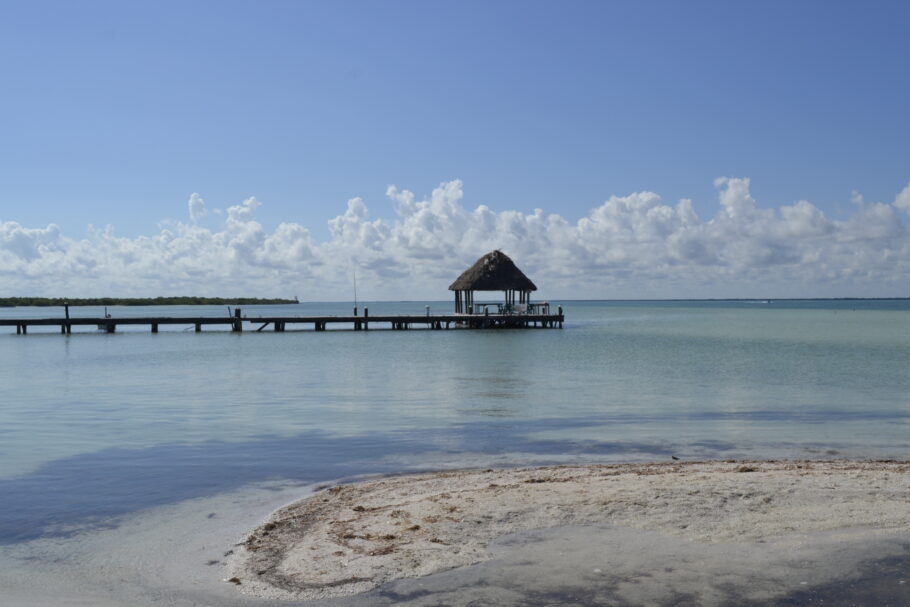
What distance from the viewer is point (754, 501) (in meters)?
7.86

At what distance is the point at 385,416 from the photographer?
653 inches

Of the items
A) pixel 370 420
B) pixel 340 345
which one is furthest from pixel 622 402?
pixel 340 345

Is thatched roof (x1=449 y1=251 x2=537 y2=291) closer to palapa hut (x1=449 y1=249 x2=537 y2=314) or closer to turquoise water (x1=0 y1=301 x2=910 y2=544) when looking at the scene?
palapa hut (x1=449 y1=249 x2=537 y2=314)

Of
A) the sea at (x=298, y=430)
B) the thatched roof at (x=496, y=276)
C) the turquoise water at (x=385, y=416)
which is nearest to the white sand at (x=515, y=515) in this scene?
the sea at (x=298, y=430)

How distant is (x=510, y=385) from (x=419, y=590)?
56.9 feet

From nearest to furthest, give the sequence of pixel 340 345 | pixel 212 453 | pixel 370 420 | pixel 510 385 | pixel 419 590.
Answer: pixel 419 590 < pixel 212 453 < pixel 370 420 < pixel 510 385 < pixel 340 345

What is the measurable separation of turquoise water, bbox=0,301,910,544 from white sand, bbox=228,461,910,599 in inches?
83.6

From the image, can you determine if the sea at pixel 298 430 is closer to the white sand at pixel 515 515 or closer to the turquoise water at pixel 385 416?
the turquoise water at pixel 385 416

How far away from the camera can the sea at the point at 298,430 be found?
7605 mm

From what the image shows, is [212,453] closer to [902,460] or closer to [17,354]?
[902,460]

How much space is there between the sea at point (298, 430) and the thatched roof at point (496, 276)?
69.5 ft

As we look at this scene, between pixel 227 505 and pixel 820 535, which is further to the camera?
pixel 227 505

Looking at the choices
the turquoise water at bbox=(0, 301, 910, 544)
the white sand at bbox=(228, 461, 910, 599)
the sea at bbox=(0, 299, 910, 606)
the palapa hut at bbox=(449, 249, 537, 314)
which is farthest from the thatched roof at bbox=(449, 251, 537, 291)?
the white sand at bbox=(228, 461, 910, 599)

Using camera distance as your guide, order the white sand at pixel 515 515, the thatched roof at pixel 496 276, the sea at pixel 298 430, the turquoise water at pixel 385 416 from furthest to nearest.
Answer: the thatched roof at pixel 496 276 < the turquoise water at pixel 385 416 < the sea at pixel 298 430 < the white sand at pixel 515 515
